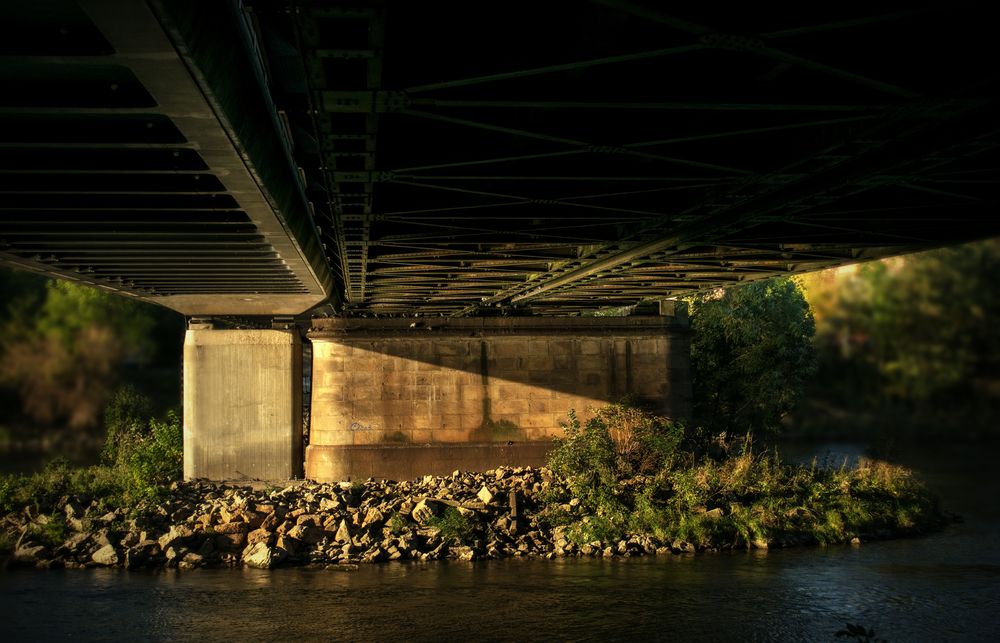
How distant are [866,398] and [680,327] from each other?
Answer: 3059 cm

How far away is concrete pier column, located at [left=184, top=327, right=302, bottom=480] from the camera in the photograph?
28.1 m

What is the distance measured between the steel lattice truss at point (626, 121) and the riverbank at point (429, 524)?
6891 mm

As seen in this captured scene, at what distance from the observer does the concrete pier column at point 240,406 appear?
28.1m

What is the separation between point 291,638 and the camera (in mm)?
14766

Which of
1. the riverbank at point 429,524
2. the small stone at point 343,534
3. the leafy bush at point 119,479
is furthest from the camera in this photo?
the leafy bush at point 119,479

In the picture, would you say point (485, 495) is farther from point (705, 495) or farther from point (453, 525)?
point (705, 495)

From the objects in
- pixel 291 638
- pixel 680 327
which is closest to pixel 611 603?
pixel 291 638

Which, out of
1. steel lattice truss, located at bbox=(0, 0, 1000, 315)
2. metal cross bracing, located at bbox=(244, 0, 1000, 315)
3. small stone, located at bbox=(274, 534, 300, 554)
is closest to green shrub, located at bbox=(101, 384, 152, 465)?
small stone, located at bbox=(274, 534, 300, 554)

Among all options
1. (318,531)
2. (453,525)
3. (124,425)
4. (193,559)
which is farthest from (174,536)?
(124,425)

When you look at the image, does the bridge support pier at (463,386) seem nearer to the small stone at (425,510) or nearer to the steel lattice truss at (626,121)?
the small stone at (425,510)

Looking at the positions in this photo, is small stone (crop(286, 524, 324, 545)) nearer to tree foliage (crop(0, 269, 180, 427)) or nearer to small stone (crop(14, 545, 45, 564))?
small stone (crop(14, 545, 45, 564))

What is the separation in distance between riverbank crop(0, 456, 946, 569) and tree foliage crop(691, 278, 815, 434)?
1007 centimetres

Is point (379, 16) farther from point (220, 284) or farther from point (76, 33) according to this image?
point (220, 284)

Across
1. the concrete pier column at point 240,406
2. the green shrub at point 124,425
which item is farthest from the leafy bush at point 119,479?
the concrete pier column at point 240,406
